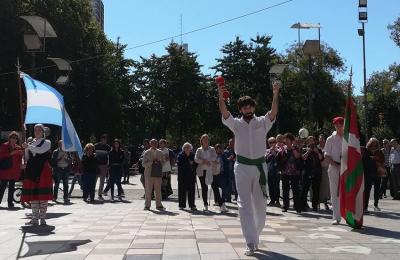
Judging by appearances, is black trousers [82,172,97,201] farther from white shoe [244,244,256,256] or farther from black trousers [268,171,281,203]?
white shoe [244,244,256,256]

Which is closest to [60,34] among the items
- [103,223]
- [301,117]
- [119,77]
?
[119,77]

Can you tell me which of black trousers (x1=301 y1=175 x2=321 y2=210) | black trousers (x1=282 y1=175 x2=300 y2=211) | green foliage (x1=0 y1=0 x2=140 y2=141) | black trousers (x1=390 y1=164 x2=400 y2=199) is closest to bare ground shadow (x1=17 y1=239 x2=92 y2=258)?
black trousers (x1=282 y1=175 x2=300 y2=211)

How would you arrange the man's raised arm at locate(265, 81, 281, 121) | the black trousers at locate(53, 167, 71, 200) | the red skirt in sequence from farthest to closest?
the black trousers at locate(53, 167, 71, 200) → the red skirt → the man's raised arm at locate(265, 81, 281, 121)

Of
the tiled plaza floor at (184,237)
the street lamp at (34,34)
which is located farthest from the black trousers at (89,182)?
the street lamp at (34,34)

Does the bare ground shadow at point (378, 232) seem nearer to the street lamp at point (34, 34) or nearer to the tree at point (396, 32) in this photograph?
the street lamp at point (34, 34)

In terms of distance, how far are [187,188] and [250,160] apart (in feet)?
24.3

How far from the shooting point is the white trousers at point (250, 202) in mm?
7793

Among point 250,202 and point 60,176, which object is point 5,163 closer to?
point 60,176

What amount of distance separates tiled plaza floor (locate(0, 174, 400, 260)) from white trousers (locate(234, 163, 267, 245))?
12.5 inches

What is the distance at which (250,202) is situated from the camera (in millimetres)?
7922

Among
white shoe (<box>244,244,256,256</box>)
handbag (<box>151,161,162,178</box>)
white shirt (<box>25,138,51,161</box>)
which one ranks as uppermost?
white shirt (<box>25,138,51,161</box>)

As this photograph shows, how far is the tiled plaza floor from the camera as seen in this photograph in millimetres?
7832

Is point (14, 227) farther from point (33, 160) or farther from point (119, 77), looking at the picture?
point (119, 77)

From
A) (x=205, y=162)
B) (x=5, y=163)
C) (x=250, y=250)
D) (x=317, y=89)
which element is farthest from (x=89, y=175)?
(x=317, y=89)
